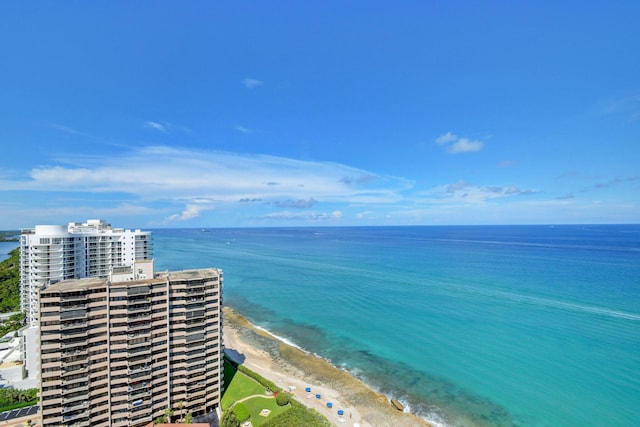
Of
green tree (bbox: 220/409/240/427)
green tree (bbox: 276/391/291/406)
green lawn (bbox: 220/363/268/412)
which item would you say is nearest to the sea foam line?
green tree (bbox: 276/391/291/406)

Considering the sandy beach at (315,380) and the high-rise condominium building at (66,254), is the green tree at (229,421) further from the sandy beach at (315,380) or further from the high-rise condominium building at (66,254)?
the high-rise condominium building at (66,254)

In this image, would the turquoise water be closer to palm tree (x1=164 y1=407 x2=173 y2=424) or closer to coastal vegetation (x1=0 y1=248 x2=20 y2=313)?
palm tree (x1=164 y1=407 x2=173 y2=424)

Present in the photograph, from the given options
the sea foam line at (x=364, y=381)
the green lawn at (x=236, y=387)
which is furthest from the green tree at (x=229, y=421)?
the sea foam line at (x=364, y=381)

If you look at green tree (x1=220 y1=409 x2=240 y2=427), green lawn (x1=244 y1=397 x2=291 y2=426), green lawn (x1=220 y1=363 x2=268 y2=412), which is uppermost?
green tree (x1=220 y1=409 x2=240 y2=427)

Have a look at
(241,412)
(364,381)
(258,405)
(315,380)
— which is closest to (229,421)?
(241,412)

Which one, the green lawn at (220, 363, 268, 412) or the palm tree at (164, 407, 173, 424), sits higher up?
the palm tree at (164, 407, 173, 424)
